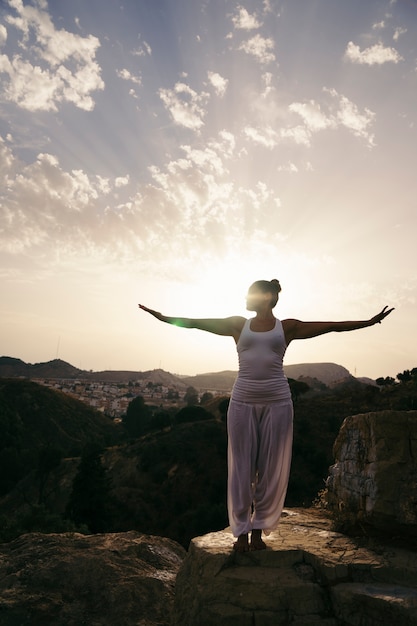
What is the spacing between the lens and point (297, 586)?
10.5 ft

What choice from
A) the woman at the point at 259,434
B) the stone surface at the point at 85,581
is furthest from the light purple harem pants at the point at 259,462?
the stone surface at the point at 85,581

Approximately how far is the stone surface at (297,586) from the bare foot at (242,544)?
42 mm

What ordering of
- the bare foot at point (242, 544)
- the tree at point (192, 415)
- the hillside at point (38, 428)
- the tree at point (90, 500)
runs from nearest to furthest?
the bare foot at point (242, 544), the tree at point (90, 500), the hillside at point (38, 428), the tree at point (192, 415)

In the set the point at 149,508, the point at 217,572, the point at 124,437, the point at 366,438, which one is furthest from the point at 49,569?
the point at 124,437

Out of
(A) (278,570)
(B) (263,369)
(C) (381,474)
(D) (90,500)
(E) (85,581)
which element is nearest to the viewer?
(A) (278,570)

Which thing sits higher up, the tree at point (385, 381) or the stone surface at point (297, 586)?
the tree at point (385, 381)

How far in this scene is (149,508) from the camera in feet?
116


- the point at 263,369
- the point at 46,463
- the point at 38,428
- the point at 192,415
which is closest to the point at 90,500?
the point at 46,463

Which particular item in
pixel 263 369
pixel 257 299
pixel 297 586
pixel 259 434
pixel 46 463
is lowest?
pixel 46 463

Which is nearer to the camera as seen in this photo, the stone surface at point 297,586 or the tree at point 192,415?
the stone surface at point 297,586

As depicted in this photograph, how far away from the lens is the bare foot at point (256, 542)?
358cm

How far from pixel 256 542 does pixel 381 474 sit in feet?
4.71

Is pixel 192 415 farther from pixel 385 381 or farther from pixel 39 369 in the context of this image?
pixel 39 369

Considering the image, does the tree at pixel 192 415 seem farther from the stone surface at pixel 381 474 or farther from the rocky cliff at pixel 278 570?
the stone surface at pixel 381 474
